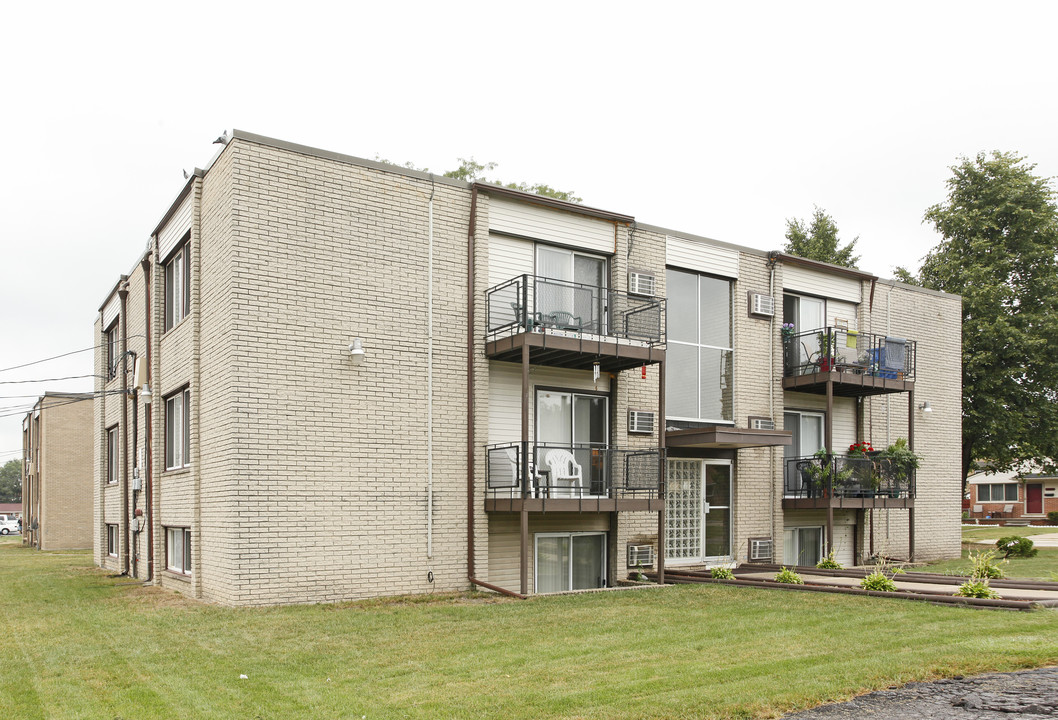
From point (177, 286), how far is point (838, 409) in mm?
14657

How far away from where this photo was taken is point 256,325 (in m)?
13.3

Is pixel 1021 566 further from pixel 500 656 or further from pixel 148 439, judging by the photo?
pixel 148 439

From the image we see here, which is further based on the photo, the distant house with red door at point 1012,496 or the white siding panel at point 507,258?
the distant house with red door at point 1012,496

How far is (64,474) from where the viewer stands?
36219mm

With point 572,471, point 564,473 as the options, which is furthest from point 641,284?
point 564,473

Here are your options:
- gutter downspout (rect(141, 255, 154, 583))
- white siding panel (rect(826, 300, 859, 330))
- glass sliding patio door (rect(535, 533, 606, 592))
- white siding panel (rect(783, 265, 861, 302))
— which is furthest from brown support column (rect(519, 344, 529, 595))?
white siding panel (rect(826, 300, 859, 330))

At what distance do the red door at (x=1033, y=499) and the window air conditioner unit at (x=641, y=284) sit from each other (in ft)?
158

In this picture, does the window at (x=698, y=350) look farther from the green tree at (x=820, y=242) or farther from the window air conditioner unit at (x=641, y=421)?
the green tree at (x=820, y=242)

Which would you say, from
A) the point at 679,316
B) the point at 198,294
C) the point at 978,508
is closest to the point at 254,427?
the point at 198,294

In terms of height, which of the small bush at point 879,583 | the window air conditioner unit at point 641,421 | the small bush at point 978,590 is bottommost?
the small bush at point 879,583

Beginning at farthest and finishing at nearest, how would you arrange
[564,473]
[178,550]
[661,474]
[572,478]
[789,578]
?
[178,550] → [661,474] → [564,473] → [572,478] → [789,578]

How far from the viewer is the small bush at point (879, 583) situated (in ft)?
42.5

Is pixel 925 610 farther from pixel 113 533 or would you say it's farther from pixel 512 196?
pixel 113 533

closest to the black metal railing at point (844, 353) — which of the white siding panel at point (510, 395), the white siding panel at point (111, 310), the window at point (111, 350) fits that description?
the white siding panel at point (510, 395)
